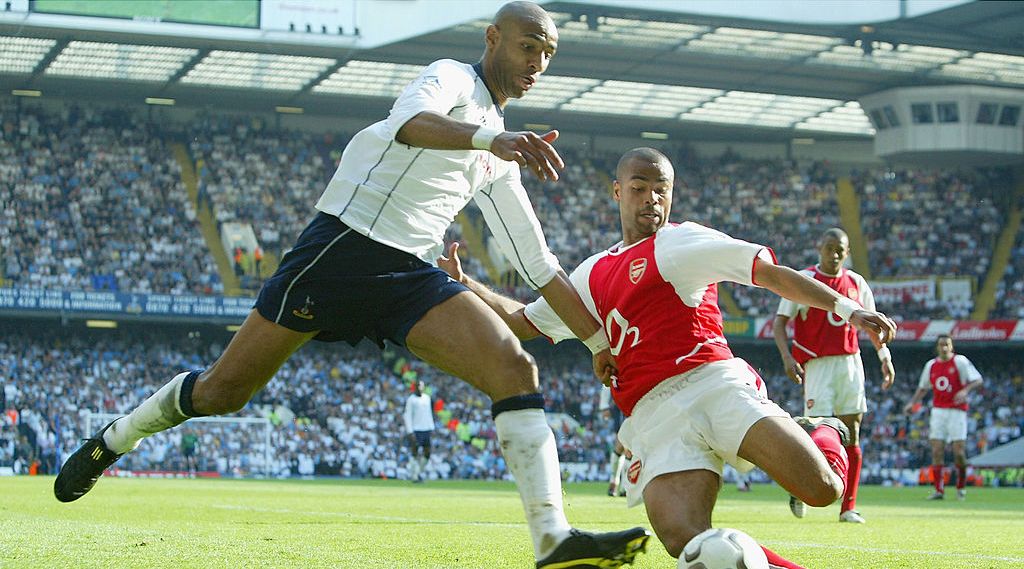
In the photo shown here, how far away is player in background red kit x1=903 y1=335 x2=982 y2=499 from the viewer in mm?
19141

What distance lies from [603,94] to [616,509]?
28446 millimetres

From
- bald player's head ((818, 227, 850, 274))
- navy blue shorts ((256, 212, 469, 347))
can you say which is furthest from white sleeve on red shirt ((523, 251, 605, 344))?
bald player's head ((818, 227, 850, 274))

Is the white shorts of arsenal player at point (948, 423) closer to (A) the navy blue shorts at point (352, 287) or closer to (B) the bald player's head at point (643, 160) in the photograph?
(B) the bald player's head at point (643, 160)

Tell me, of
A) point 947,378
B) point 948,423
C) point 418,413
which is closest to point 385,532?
point 947,378

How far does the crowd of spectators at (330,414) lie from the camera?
28344mm

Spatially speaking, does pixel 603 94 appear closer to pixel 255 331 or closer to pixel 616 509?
pixel 616 509

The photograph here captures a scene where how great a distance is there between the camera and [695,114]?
143 ft

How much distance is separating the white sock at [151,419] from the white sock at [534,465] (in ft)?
6.26

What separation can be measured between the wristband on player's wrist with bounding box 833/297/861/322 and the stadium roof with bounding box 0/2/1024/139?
95.2ft

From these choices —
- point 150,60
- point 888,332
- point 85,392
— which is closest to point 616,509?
point 888,332

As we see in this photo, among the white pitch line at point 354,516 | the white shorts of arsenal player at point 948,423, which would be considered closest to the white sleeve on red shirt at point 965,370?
the white shorts of arsenal player at point 948,423

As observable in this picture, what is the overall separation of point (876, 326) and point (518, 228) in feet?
5.37

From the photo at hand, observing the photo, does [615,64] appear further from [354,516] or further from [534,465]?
[534,465]

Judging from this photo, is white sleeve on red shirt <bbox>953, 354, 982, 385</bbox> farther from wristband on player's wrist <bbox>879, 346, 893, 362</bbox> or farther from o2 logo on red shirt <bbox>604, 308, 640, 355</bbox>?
o2 logo on red shirt <bbox>604, 308, 640, 355</bbox>
